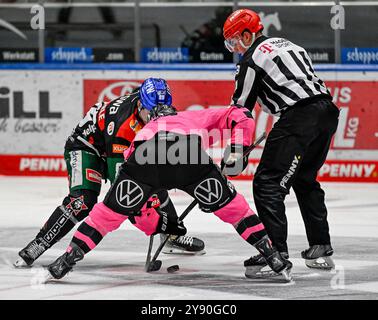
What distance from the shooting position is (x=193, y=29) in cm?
1344

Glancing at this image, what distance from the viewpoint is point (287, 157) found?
7.24m

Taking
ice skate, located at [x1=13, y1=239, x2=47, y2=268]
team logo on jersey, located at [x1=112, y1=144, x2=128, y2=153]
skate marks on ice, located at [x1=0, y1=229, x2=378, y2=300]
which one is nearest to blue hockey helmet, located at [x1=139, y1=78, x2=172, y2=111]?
team logo on jersey, located at [x1=112, y1=144, x2=128, y2=153]

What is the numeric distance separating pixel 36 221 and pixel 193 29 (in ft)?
13.8

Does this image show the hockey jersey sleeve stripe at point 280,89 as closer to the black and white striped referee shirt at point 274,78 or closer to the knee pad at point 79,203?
the black and white striped referee shirt at point 274,78

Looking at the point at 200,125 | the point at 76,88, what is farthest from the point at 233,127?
the point at 76,88

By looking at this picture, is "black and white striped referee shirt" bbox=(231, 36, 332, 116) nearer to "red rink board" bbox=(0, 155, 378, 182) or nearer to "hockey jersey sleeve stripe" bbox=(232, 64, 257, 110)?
"hockey jersey sleeve stripe" bbox=(232, 64, 257, 110)

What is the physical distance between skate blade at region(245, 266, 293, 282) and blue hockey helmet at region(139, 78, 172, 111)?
1.15 metres

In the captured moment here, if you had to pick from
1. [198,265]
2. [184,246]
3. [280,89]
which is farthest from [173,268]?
[280,89]

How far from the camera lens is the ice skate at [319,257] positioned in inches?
299

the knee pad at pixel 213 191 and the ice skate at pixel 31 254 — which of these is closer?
the knee pad at pixel 213 191

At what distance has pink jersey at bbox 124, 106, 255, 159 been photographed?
22.5 feet

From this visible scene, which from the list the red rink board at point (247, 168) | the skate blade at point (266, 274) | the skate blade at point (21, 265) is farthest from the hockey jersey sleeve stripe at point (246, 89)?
the red rink board at point (247, 168)

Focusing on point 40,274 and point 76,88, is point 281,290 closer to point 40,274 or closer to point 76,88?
point 40,274

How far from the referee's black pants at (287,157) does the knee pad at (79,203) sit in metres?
1.13
